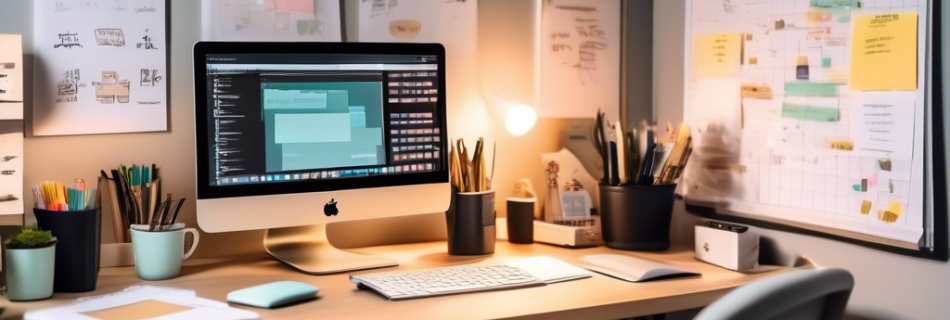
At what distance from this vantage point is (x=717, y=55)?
203 centimetres

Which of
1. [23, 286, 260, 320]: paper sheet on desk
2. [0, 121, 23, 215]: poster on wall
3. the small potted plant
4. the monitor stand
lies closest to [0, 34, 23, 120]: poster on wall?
[0, 121, 23, 215]: poster on wall

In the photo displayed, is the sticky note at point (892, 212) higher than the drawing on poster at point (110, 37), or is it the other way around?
the drawing on poster at point (110, 37)

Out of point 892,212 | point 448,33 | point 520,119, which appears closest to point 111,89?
point 448,33

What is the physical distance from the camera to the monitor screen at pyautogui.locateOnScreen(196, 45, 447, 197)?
169cm

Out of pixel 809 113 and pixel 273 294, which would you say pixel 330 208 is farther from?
pixel 809 113

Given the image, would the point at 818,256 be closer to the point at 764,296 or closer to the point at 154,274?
the point at 764,296

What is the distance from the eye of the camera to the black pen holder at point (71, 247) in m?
1.53

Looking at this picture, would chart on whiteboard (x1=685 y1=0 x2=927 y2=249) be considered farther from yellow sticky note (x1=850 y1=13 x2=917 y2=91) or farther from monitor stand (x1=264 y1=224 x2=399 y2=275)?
monitor stand (x1=264 y1=224 x2=399 y2=275)

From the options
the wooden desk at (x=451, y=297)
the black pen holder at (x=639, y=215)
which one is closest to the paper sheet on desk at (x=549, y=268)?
the wooden desk at (x=451, y=297)

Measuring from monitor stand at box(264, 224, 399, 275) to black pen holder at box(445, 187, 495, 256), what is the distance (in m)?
0.18

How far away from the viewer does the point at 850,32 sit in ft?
5.51

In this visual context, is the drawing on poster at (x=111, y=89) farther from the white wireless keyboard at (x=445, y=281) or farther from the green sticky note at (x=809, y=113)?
the green sticky note at (x=809, y=113)

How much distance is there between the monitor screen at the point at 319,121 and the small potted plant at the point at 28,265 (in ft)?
1.00

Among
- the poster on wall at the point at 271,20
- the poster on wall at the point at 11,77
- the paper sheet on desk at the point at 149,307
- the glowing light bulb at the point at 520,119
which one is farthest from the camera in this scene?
the glowing light bulb at the point at 520,119
